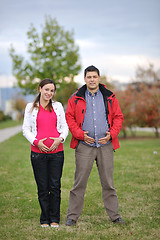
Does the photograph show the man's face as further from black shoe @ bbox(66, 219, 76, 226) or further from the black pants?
black shoe @ bbox(66, 219, 76, 226)

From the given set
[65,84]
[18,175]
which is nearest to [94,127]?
[18,175]

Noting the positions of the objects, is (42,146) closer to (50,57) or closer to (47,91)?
(47,91)

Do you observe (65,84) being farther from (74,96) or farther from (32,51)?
(74,96)

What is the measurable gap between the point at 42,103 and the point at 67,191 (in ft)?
8.97

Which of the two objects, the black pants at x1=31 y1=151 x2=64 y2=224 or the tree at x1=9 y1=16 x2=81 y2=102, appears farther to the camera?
the tree at x1=9 y1=16 x2=81 y2=102

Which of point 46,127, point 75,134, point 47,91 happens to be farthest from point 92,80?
point 46,127

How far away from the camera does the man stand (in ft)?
13.3

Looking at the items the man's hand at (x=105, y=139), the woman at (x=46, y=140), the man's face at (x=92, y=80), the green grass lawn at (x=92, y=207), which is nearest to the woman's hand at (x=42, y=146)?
the woman at (x=46, y=140)

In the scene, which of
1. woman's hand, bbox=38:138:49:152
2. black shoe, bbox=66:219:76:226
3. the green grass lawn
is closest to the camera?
woman's hand, bbox=38:138:49:152

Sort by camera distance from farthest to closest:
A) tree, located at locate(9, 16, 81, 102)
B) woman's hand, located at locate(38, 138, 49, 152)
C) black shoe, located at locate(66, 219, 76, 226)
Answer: tree, located at locate(9, 16, 81, 102) < black shoe, located at locate(66, 219, 76, 226) < woman's hand, located at locate(38, 138, 49, 152)

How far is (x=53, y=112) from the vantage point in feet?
13.4

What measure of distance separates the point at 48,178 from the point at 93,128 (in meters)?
0.95

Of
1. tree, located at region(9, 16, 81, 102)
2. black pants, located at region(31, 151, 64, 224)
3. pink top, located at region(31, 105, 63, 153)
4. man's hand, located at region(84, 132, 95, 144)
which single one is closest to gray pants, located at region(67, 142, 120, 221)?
man's hand, located at region(84, 132, 95, 144)

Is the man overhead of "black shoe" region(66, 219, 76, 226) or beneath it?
overhead
